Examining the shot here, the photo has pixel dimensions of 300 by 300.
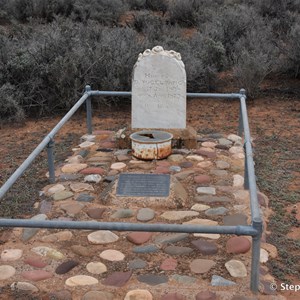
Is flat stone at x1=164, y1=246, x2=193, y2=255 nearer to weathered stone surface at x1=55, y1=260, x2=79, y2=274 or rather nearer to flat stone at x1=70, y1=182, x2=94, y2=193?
weathered stone surface at x1=55, y1=260, x2=79, y2=274

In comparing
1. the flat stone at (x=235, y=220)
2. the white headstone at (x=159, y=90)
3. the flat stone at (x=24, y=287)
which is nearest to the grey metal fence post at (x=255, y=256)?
the flat stone at (x=235, y=220)

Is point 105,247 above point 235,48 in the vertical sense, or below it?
below

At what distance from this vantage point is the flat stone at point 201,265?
3.25 meters

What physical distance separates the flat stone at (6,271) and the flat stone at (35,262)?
12cm

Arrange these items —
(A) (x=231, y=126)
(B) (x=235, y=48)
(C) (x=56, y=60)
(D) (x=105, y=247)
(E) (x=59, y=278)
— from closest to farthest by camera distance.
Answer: (E) (x=59, y=278) < (D) (x=105, y=247) < (A) (x=231, y=126) < (C) (x=56, y=60) < (B) (x=235, y=48)

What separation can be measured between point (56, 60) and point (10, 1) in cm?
764

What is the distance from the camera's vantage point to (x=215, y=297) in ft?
9.72

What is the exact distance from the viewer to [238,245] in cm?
350

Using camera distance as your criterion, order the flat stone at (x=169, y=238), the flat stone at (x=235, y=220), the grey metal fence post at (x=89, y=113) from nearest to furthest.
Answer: the flat stone at (x=169, y=238)
the flat stone at (x=235, y=220)
the grey metal fence post at (x=89, y=113)

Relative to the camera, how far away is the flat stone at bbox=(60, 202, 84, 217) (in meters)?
4.10

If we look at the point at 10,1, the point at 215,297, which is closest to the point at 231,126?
the point at 215,297

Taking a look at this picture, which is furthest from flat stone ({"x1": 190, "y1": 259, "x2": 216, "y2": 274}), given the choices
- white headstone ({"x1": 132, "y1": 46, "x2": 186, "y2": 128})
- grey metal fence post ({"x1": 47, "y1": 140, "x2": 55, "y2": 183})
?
white headstone ({"x1": 132, "y1": 46, "x2": 186, "y2": 128})

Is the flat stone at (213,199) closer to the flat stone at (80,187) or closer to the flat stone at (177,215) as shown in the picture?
the flat stone at (177,215)

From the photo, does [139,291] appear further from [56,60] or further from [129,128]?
[56,60]
